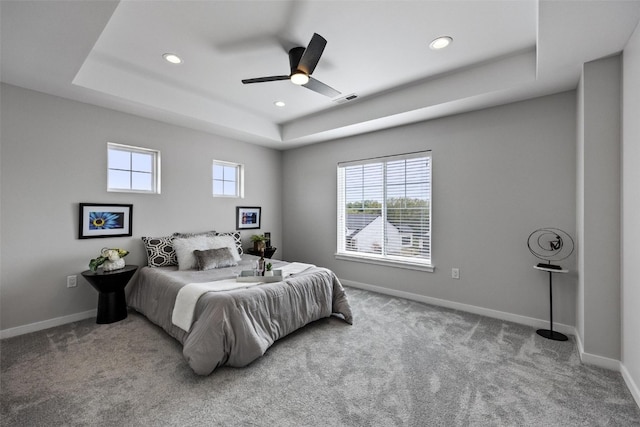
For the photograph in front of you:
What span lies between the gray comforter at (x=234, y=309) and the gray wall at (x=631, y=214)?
2.29m

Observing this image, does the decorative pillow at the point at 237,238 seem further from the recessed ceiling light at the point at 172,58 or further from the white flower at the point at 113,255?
the recessed ceiling light at the point at 172,58

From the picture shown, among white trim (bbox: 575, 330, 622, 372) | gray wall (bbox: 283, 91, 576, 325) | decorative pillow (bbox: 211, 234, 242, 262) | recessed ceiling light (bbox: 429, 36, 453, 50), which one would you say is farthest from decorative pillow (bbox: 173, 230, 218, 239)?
white trim (bbox: 575, 330, 622, 372)

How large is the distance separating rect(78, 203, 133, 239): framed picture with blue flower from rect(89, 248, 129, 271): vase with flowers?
298 mm

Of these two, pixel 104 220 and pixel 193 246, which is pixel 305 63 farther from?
pixel 104 220

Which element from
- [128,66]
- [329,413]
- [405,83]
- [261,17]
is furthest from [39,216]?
[405,83]

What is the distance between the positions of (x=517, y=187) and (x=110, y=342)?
4669 mm

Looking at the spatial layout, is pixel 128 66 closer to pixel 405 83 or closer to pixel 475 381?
pixel 405 83

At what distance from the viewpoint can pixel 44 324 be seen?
3023 mm

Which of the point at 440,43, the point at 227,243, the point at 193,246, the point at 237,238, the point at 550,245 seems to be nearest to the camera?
the point at 440,43

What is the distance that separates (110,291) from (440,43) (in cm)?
431

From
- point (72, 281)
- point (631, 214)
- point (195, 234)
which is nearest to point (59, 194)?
point (72, 281)

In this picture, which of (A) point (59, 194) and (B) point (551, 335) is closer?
(B) point (551, 335)

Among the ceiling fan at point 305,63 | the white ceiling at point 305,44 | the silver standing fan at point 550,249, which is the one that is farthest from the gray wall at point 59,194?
the silver standing fan at point 550,249

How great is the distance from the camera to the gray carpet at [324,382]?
174 centimetres
